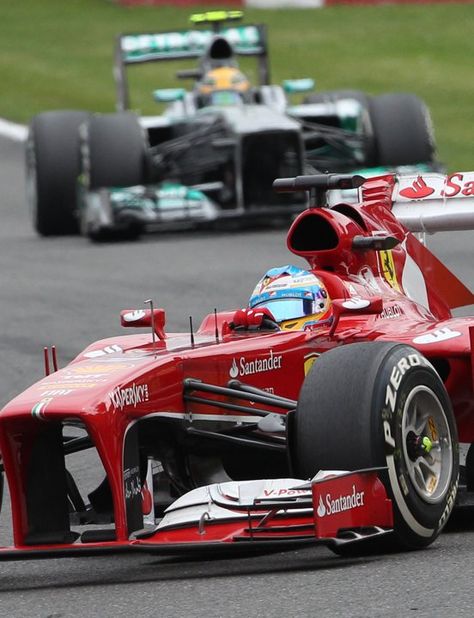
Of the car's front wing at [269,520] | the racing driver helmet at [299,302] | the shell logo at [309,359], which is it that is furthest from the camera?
the racing driver helmet at [299,302]

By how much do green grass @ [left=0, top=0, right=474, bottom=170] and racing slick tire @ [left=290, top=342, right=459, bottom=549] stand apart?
652 inches

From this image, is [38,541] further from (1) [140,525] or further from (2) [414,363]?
(2) [414,363]

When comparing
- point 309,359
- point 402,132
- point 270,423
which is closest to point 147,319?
point 309,359

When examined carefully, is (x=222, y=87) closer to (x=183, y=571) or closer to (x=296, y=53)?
(x=296, y=53)

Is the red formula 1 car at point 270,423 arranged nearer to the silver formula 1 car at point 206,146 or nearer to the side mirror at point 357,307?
the side mirror at point 357,307

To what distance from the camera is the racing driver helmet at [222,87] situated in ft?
59.7

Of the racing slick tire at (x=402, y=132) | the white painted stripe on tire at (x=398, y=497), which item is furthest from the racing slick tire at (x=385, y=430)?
the racing slick tire at (x=402, y=132)

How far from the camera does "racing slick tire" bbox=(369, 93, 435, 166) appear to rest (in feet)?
58.4

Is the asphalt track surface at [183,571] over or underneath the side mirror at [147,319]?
underneath

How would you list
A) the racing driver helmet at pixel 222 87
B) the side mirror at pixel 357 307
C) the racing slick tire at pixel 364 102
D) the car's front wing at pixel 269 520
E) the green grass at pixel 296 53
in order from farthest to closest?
1. the green grass at pixel 296 53
2. the racing driver helmet at pixel 222 87
3. the racing slick tire at pixel 364 102
4. the side mirror at pixel 357 307
5. the car's front wing at pixel 269 520

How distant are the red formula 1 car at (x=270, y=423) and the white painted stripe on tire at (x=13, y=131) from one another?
18.0 metres

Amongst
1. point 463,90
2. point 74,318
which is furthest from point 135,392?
point 463,90

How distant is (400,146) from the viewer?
17.9 meters

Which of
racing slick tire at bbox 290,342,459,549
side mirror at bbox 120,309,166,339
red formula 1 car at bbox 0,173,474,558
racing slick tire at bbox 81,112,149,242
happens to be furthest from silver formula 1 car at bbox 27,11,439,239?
racing slick tire at bbox 290,342,459,549
